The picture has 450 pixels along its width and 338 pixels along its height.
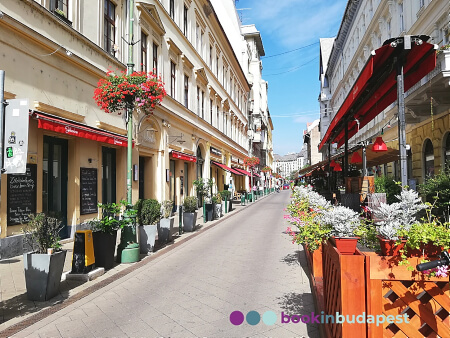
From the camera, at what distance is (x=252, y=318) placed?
13.9 ft

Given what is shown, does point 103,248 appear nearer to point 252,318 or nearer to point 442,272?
point 252,318

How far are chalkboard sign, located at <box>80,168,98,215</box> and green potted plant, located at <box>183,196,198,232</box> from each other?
3.30 meters

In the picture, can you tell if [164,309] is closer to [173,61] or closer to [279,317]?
[279,317]

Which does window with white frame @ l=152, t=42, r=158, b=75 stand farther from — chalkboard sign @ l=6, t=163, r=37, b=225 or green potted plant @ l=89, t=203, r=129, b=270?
green potted plant @ l=89, t=203, r=129, b=270

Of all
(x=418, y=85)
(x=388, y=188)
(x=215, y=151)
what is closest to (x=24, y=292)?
(x=388, y=188)

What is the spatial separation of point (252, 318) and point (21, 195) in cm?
668

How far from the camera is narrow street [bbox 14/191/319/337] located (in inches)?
154

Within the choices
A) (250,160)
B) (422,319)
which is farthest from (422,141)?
(250,160)

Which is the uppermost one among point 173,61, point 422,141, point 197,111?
point 173,61

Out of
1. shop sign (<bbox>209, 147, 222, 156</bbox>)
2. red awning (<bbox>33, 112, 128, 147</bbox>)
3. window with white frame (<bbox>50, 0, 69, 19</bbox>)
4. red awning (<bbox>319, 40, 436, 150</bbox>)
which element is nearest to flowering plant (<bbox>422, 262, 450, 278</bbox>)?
red awning (<bbox>319, 40, 436, 150</bbox>)

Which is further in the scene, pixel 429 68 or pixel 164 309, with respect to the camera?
pixel 429 68

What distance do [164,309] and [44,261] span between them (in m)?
2.03

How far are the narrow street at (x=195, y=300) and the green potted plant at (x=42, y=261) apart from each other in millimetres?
580

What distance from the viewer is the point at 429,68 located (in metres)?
5.59
